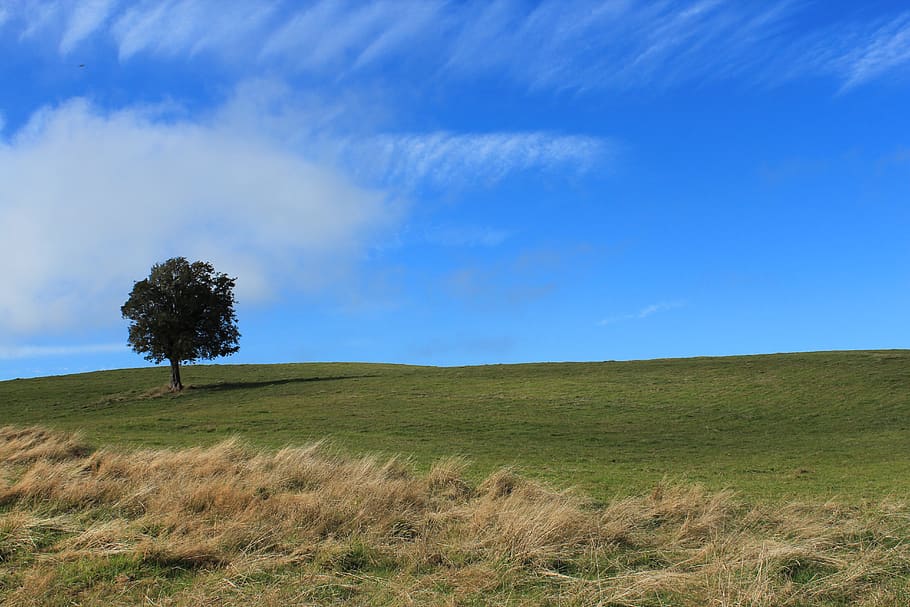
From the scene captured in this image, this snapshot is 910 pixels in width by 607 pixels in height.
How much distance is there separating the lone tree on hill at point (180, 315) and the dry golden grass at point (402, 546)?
150 feet

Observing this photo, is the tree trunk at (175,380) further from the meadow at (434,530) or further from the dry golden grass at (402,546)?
the dry golden grass at (402,546)

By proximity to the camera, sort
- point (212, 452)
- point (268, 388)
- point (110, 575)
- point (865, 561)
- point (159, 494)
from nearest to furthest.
→ point (110, 575) → point (865, 561) → point (159, 494) → point (212, 452) → point (268, 388)

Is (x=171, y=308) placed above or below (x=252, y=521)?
above

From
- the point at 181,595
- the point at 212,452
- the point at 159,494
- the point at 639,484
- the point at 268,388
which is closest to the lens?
the point at 181,595

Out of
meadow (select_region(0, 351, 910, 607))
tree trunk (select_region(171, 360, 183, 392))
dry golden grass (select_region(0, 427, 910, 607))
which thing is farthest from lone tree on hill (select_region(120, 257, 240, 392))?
dry golden grass (select_region(0, 427, 910, 607))

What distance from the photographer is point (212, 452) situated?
1363 cm

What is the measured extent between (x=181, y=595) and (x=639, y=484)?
12731mm

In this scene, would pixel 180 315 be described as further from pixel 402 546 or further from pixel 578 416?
pixel 402 546

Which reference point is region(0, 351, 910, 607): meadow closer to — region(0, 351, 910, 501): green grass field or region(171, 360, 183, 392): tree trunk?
region(0, 351, 910, 501): green grass field

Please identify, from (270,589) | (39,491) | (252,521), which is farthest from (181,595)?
(39,491)

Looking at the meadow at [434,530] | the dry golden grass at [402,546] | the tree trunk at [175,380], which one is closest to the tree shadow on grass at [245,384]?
the tree trunk at [175,380]

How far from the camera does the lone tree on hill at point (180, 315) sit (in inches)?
2135

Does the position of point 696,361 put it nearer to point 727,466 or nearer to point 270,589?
point 727,466

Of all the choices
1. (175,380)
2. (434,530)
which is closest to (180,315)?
(175,380)
